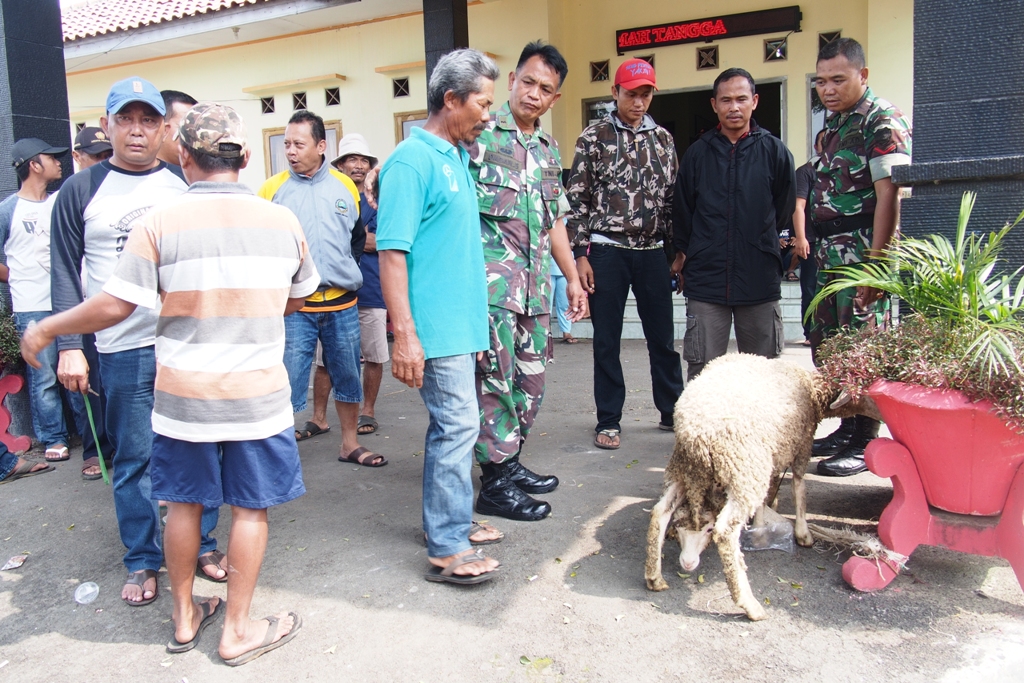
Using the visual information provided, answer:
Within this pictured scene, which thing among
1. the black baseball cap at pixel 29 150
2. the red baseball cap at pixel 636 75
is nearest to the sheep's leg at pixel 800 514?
the red baseball cap at pixel 636 75

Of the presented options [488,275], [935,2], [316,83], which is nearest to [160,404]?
[488,275]

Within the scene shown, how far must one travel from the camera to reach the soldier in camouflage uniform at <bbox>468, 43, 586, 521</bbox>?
12.2 feet

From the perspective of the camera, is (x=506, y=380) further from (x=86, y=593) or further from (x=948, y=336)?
(x=86, y=593)

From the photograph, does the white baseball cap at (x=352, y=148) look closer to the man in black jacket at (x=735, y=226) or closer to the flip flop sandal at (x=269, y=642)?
the man in black jacket at (x=735, y=226)

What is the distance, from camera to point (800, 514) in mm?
3354

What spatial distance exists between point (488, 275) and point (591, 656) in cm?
182

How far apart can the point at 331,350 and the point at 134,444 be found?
1.83 metres

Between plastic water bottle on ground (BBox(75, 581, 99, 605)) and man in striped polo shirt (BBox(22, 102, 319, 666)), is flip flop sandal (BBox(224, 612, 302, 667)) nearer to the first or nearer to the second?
man in striped polo shirt (BBox(22, 102, 319, 666))

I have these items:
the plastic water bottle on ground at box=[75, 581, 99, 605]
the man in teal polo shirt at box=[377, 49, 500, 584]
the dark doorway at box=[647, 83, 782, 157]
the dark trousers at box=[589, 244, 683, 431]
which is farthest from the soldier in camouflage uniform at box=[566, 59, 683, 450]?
the dark doorway at box=[647, 83, 782, 157]

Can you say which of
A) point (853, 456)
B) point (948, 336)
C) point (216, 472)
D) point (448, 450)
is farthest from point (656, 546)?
point (853, 456)

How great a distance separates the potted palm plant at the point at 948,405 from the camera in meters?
2.64

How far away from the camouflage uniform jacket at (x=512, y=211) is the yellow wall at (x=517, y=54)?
7367 millimetres

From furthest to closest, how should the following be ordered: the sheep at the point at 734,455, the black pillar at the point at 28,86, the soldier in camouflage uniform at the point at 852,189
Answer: the black pillar at the point at 28,86, the soldier in camouflage uniform at the point at 852,189, the sheep at the point at 734,455

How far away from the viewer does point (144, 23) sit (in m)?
11.8
